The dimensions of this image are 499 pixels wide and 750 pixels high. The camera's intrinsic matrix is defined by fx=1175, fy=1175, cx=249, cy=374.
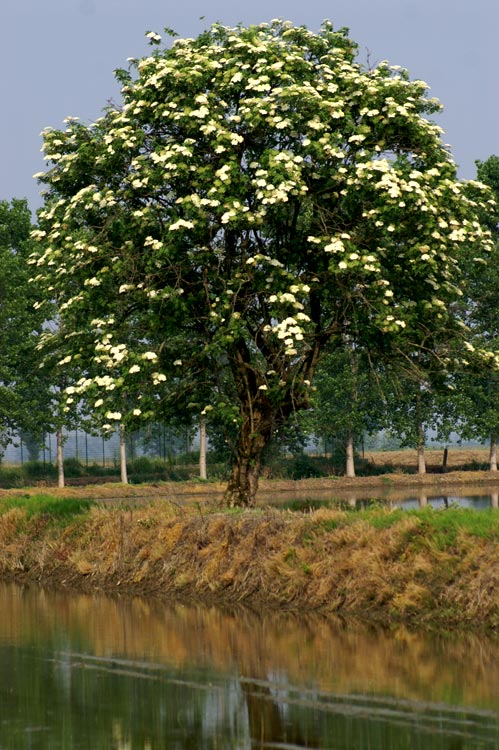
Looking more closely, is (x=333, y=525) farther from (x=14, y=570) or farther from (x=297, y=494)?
(x=297, y=494)

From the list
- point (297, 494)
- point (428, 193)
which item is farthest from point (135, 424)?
point (297, 494)

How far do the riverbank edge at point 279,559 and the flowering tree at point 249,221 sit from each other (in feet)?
11.7

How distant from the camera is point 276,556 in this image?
26.2 m

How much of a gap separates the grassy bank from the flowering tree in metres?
3.58

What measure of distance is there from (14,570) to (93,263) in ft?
30.0

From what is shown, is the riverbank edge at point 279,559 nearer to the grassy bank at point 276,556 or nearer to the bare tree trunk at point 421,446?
the grassy bank at point 276,556

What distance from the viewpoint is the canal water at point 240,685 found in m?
14.4

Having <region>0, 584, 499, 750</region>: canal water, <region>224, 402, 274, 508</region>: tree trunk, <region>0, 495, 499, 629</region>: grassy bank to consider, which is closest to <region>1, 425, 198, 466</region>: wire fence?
<region>224, 402, 274, 508</region>: tree trunk

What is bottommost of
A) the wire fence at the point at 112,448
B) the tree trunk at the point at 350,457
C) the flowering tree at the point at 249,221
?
the tree trunk at the point at 350,457

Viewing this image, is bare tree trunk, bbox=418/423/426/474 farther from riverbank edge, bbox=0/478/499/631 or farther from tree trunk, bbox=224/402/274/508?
riverbank edge, bbox=0/478/499/631

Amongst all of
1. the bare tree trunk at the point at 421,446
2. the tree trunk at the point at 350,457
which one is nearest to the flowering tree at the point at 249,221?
the bare tree trunk at the point at 421,446

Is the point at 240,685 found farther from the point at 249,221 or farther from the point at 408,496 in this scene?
the point at 408,496

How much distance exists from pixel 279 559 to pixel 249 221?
8.96 m

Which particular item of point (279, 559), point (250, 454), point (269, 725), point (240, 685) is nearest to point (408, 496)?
point (250, 454)
